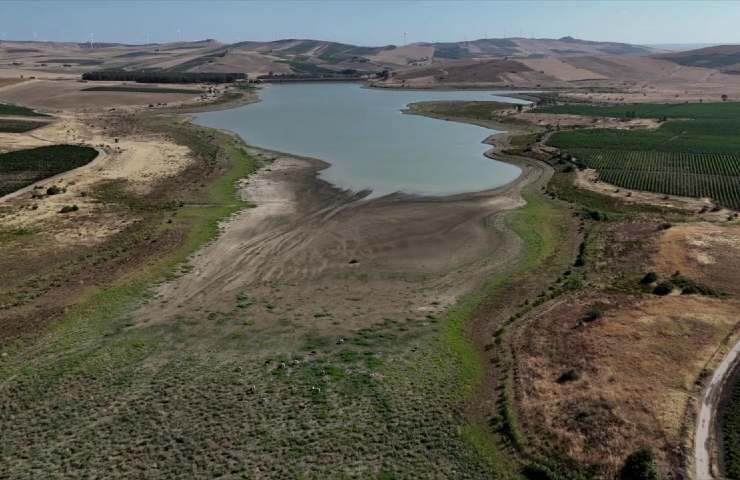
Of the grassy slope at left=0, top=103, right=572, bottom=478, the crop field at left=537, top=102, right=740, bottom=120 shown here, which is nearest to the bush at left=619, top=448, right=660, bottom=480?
the grassy slope at left=0, top=103, right=572, bottom=478

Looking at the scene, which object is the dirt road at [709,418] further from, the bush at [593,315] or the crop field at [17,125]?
the crop field at [17,125]

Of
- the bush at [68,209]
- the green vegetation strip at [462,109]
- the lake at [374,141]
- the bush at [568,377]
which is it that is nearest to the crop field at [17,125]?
the lake at [374,141]

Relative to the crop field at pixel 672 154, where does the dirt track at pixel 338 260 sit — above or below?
below

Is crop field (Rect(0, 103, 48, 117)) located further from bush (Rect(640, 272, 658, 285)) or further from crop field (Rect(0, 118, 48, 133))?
bush (Rect(640, 272, 658, 285))

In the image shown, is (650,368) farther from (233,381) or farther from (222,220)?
(222,220)

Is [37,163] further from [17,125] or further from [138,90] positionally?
[138,90]

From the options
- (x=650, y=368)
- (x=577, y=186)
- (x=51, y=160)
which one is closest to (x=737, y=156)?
(x=577, y=186)
